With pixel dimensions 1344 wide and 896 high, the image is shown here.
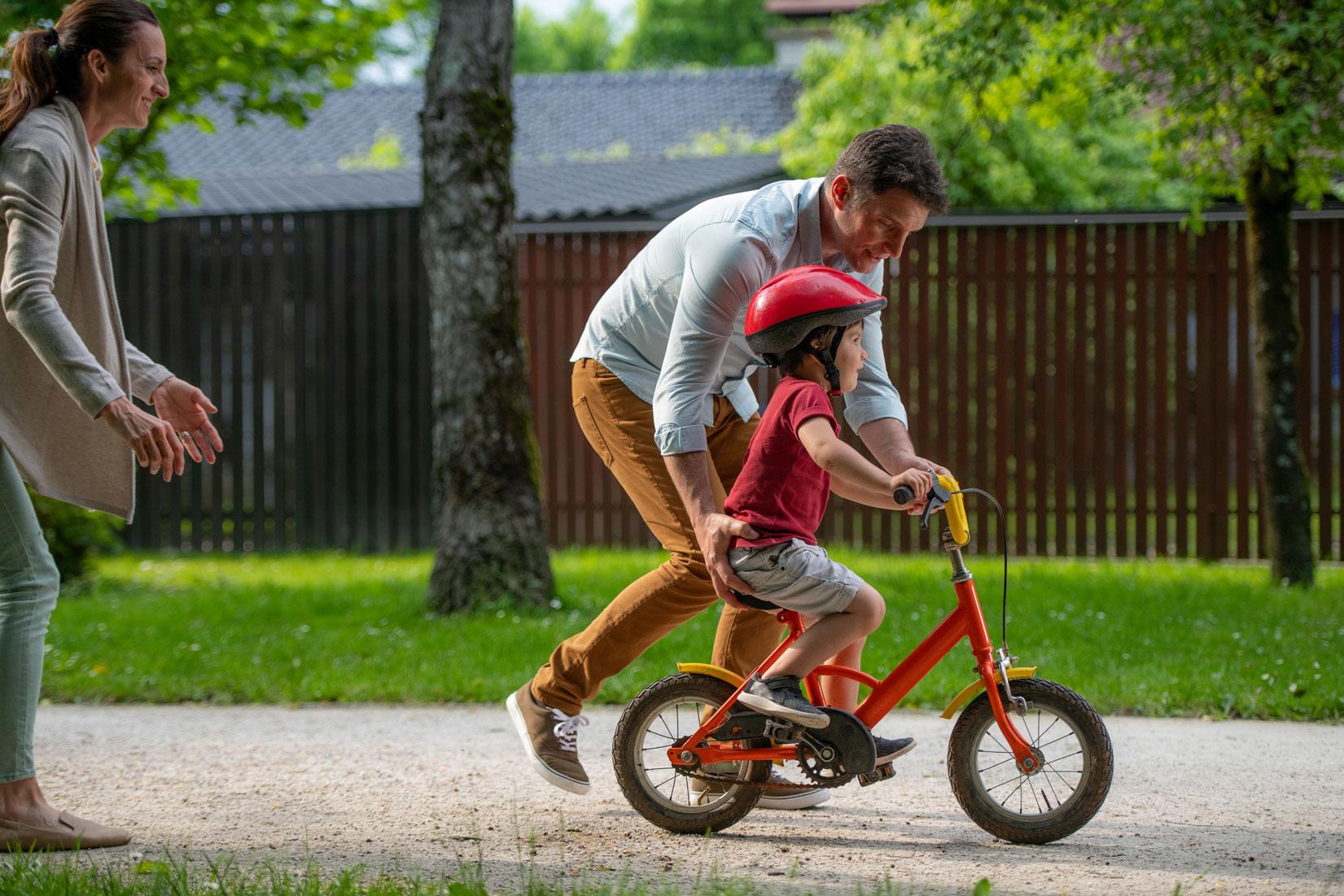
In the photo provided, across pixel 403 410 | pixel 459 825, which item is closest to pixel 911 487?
pixel 459 825

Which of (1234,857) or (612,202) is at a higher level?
(612,202)

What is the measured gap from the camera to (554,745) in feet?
11.9

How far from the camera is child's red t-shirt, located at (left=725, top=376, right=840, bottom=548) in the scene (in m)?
3.23

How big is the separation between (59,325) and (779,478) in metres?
1.65

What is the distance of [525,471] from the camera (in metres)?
7.10

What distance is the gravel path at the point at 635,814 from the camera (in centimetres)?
315

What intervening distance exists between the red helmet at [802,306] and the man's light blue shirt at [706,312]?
9 cm

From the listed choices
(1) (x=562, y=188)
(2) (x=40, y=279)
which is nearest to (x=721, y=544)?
(2) (x=40, y=279)

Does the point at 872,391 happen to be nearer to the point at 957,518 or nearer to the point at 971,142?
the point at 957,518

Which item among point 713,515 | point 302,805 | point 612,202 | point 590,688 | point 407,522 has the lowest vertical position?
point 407,522

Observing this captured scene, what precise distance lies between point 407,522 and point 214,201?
6324 millimetres

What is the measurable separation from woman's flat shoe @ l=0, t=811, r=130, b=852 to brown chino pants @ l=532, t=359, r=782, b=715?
1.09m

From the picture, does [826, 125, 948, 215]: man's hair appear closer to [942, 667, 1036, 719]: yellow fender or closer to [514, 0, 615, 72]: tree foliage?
[942, 667, 1036, 719]: yellow fender

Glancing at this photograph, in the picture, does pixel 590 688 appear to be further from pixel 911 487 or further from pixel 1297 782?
pixel 1297 782
